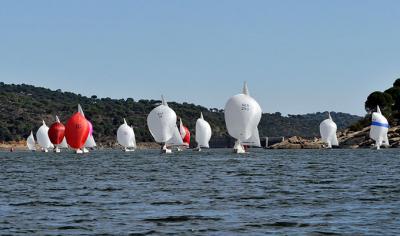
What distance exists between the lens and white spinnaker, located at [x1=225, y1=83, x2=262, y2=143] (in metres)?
108

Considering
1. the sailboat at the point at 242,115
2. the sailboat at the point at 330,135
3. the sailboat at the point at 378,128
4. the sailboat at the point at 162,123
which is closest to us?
the sailboat at the point at 242,115

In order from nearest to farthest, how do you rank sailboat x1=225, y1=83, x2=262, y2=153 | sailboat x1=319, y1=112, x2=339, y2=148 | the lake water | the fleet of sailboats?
1. the lake water
2. sailboat x1=225, y1=83, x2=262, y2=153
3. the fleet of sailboats
4. sailboat x1=319, y1=112, x2=339, y2=148

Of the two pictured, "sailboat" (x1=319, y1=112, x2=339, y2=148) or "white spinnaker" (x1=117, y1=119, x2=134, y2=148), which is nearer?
"white spinnaker" (x1=117, y1=119, x2=134, y2=148)

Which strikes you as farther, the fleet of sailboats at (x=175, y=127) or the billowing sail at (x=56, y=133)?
the billowing sail at (x=56, y=133)

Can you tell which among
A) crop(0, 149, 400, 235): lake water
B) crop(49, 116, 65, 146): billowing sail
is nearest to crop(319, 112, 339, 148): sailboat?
crop(49, 116, 65, 146): billowing sail

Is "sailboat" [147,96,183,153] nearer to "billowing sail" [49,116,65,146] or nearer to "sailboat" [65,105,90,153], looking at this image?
"sailboat" [65,105,90,153]

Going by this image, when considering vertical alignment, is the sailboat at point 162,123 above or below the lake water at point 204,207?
above

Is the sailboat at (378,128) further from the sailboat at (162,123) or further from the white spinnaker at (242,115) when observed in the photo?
the white spinnaker at (242,115)

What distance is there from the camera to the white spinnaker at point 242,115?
10806cm

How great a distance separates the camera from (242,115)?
4254 inches

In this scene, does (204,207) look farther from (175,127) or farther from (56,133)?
(56,133)

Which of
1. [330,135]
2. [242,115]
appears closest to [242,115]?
[242,115]

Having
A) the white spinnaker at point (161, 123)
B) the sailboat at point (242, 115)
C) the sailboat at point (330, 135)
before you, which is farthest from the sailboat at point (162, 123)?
the sailboat at point (330, 135)

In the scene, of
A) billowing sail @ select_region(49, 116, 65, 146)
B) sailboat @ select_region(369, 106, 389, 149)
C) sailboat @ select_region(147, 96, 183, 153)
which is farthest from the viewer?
sailboat @ select_region(369, 106, 389, 149)
